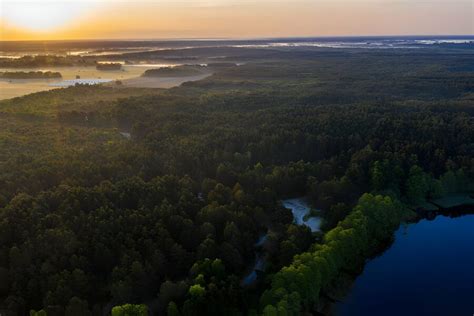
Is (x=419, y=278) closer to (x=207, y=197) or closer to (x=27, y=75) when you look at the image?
(x=207, y=197)

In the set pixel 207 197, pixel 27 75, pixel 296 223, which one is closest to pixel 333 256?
pixel 296 223

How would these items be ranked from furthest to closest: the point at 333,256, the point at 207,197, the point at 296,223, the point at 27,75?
1. the point at 27,75
2. the point at 296,223
3. the point at 207,197
4. the point at 333,256

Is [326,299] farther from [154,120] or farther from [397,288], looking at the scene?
[154,120]

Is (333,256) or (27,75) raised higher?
(27,75)

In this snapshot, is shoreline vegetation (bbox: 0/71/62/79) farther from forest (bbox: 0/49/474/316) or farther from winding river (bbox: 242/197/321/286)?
winding river (bbox: 242/197/321/286)

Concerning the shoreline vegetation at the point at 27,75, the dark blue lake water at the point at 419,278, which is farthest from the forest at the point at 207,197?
the shoreline vegetation at the point at 27,75

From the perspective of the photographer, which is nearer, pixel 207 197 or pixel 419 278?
pixel 419 278
